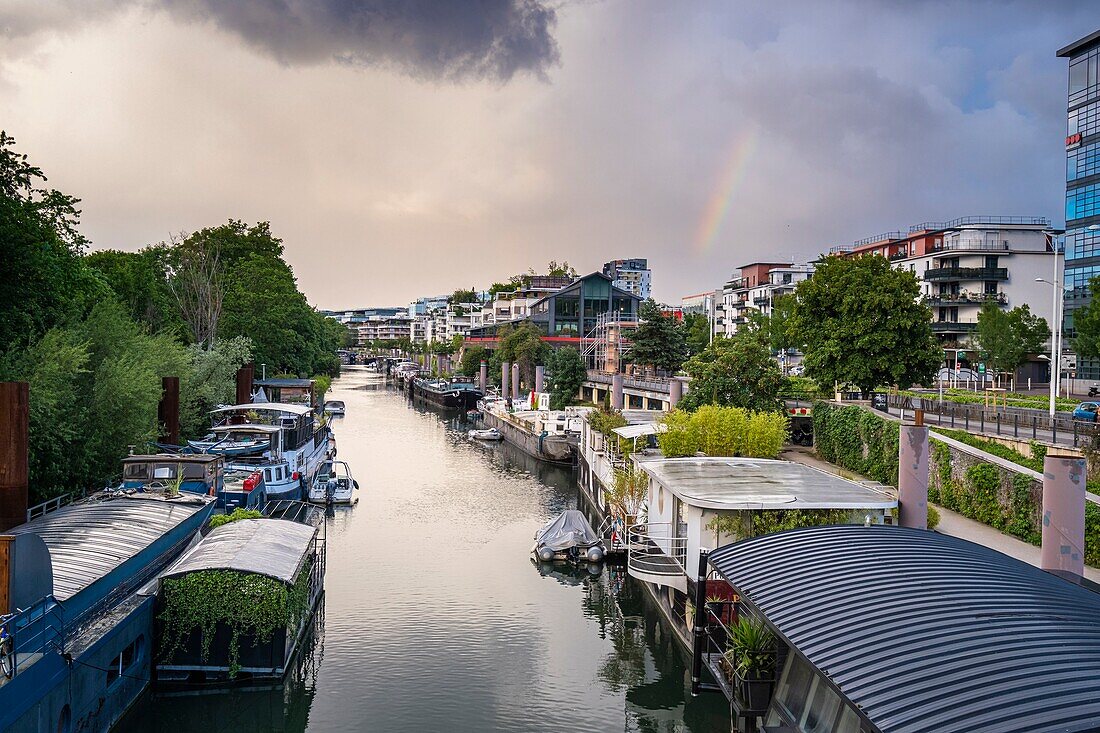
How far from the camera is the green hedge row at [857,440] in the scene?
110 ft

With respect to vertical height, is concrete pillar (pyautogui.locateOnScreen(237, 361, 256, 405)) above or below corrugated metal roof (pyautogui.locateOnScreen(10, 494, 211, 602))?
above

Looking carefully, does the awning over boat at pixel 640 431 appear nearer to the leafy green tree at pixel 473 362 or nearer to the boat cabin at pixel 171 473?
the boat cabin at pixel 171 473

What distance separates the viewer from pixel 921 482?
2038cm

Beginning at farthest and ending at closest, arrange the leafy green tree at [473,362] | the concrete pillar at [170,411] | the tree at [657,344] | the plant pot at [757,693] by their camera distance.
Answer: the leafy green tree at [473,362] < the tree at [657,344] < the concrete pillar at [170,411] < the plant pot at [757,693]

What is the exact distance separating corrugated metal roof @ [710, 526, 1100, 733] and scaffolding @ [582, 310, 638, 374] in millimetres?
70226

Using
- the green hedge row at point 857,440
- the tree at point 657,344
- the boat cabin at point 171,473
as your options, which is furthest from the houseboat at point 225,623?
the tree at point 657,344

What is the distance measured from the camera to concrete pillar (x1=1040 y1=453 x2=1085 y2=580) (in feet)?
52.6

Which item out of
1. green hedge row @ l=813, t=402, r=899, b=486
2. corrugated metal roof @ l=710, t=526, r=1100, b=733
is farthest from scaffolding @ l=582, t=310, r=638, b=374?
corrugated metal roof @ l=710, t=526, r=1100, b=733

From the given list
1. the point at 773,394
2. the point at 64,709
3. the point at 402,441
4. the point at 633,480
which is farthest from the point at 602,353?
the point at 64,709

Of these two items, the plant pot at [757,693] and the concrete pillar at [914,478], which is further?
the concrete pillar at [914,478]

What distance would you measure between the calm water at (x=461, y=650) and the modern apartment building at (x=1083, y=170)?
43.9 metres

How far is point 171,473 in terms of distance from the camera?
1099 inches

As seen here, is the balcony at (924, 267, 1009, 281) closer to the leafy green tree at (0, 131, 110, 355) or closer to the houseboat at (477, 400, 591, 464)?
the houseboat at (477, 400, 591, 464)

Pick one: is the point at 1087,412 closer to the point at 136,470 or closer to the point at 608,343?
the point at 136,470
